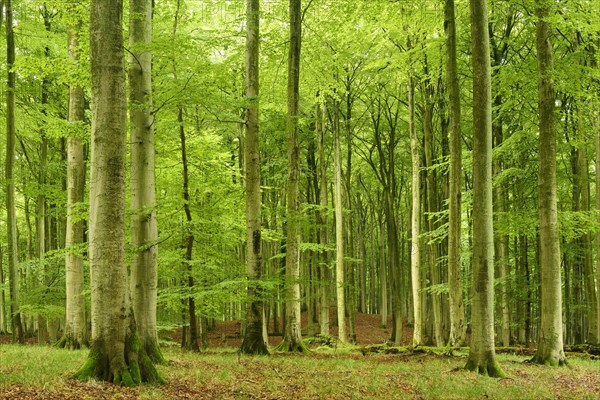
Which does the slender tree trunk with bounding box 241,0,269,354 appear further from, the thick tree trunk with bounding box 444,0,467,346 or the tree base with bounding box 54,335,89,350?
the thick tree trunk with bounding box 444,0,467,346

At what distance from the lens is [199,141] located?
16.8m

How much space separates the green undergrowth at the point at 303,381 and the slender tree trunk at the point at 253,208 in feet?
3.09

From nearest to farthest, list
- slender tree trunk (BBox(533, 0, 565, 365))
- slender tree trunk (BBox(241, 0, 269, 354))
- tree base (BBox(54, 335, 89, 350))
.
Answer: slender tree trunk (BBox(533, 0, 565, 365)) → slender tree trunk (BBox(241, 0, 269, 354)) → tree base (BBox(54, 335, 89, 350))

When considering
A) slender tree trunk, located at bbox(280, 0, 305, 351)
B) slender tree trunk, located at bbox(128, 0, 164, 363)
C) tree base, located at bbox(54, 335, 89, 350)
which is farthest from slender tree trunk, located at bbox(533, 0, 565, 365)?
tree base, located at bbox(54, 335, 89, 350)

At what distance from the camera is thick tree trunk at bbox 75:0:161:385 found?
281 inches

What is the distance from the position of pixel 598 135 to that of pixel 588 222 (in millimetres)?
4848

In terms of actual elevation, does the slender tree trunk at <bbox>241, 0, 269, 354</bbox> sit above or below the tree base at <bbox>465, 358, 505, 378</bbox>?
above

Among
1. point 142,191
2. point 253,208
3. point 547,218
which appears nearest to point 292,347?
point 253,208

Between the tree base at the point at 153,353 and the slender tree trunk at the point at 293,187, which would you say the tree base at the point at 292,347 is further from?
the tree base at the point at 153,353

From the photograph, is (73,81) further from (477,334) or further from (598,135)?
(598,135)

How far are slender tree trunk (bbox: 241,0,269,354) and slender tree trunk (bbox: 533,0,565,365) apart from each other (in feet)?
23.9

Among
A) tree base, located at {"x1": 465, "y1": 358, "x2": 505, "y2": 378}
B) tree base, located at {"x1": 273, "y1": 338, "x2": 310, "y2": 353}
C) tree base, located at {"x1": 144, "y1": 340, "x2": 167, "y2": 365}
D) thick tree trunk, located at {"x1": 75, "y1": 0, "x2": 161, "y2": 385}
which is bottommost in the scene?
tree base, located at {"x1": 273, "y1": 338, "x2": 310, "y2": 353}

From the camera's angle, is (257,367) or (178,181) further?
(178,181)

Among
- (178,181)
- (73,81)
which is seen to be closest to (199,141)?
(178,181)
